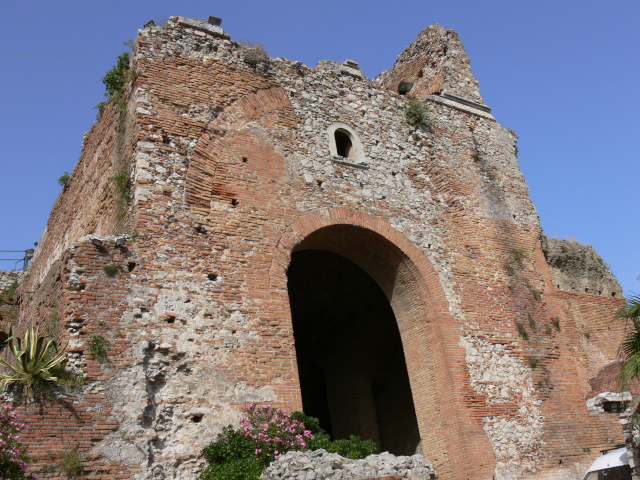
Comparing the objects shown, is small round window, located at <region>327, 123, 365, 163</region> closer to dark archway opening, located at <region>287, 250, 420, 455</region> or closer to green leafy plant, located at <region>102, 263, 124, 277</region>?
dark archway opening, located at <region>287, 250, 420, 455</region>

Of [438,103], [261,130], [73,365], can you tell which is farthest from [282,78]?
[73,365]

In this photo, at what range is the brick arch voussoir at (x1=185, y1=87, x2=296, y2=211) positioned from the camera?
973cm

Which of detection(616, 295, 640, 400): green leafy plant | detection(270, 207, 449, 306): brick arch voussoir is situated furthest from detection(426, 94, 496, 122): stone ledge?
detection(616, 295, 640, 400): green leafy plant

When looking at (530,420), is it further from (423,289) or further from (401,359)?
(401,359)

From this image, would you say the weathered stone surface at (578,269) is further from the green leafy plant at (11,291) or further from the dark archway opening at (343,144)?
the green leafy plant at (11,291)

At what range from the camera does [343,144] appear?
12.2 metres

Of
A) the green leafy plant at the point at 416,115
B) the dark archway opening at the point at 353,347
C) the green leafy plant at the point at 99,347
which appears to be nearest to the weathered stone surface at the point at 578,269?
the dark archway opening at the point at 353,347

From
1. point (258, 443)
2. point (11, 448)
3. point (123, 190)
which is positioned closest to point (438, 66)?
point (123, 190)

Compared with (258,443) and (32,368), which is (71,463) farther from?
(258,443)

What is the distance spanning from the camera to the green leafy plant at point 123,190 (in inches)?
375

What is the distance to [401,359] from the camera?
15.9m

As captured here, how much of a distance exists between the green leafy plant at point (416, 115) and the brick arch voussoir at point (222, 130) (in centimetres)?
287

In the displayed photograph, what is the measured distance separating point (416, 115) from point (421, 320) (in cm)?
441

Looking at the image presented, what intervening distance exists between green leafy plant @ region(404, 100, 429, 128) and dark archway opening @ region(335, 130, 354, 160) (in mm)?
1675
